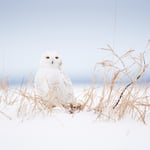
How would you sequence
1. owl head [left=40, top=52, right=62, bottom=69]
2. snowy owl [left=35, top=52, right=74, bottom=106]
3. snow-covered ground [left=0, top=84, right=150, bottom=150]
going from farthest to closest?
1. owl head [left=40, top=52, right=62, bottom=69]
2. snowy owl [left=35, top=52, right=74, bottom=106]
3. snow-covered ground [left=0, top=84, right=150, bottom=150]

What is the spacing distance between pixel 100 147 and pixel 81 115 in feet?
1.63

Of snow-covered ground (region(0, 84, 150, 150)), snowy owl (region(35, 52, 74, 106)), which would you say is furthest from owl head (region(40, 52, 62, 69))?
snow-covered ground (region(0, 84, 150, 150))

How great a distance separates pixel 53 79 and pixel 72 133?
0.90 meters

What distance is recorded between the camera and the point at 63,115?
1981 millimetres

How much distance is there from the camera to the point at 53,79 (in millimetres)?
2527

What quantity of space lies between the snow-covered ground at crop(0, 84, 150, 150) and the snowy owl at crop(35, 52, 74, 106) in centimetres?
49

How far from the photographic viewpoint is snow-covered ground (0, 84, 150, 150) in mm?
1537

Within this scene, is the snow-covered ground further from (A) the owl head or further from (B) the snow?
(A) the owl head

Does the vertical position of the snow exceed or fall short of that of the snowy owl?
it falls short

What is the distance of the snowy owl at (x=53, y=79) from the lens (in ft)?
8.16

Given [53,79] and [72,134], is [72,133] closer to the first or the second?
[72,134]

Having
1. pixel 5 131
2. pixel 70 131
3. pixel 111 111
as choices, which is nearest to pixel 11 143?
pixel 5 131

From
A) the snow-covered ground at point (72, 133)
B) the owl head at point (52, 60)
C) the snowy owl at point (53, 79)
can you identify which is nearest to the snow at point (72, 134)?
the snow-covered ground at point (72, 133)

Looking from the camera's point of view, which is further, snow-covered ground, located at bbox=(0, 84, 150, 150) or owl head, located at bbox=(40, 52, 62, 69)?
owl head, located at bbox=(40, 52, 62, 69)
